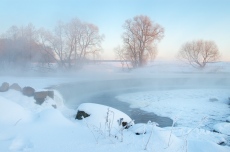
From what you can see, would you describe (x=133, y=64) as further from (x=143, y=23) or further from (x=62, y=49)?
(x=62, y=49)

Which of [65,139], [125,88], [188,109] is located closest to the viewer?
[65,139]

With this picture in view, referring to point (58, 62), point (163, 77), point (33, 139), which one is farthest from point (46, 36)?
point (33, 139)

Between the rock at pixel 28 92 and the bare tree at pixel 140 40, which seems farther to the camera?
the bare tree at pixel 140 40

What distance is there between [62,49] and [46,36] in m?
2.58

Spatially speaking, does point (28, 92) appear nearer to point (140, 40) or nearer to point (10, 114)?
point (10, 114)

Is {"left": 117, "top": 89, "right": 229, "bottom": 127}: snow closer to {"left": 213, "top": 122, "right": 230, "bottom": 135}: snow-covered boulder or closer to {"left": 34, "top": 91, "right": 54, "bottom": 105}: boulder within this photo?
{"left": 213, "top": 122, "right": 230, "bottom": 135}: snow-covered boulder

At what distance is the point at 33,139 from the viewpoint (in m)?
3.08

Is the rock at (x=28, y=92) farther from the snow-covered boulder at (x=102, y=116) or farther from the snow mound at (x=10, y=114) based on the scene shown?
the snow mound at (x=10, y=114)

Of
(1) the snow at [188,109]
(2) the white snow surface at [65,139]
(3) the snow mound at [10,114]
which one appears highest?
(3) the snow mound at [10,114]

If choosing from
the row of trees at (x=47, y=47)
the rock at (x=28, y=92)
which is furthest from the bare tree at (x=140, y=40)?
the rock at (x=28, y=92)

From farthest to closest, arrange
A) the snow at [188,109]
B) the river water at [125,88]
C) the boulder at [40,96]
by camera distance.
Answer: the river water at [125,88] < the boulder at [40,96] < the snow at [188,109]

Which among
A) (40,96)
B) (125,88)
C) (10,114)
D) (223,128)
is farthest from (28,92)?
(125,88)

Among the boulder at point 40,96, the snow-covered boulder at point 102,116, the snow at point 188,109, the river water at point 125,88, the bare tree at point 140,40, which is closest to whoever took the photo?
the snow-covered boulder at point 102,116

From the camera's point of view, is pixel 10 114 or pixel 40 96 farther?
pixel 40 96
